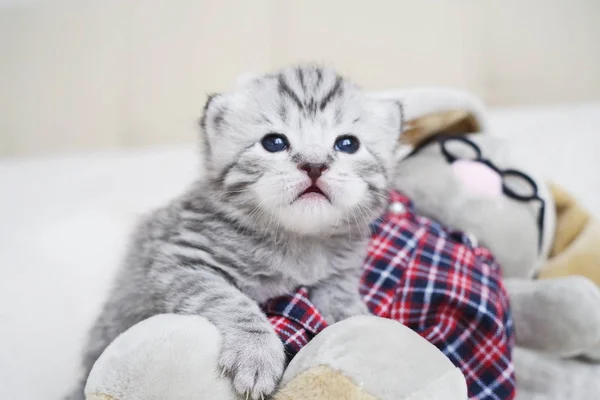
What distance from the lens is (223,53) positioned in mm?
1884

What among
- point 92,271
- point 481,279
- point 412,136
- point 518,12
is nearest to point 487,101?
point 518,12

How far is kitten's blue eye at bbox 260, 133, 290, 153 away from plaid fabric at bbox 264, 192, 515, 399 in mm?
188

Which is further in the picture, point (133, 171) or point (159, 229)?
point (133, 171)

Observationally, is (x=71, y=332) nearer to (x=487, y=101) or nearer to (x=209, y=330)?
(x=209, y=330)

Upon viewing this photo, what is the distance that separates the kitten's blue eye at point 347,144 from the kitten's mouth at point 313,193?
3.3 inches

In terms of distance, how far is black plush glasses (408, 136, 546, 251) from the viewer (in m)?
0.94

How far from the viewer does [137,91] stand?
1.98m

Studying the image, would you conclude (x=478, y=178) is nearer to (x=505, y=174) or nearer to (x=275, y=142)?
(x=505, y=174)

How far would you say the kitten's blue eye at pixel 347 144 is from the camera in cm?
70

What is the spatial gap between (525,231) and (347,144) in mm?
404

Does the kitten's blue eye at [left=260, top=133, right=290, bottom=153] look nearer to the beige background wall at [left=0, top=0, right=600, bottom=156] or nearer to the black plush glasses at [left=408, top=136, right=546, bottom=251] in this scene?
the black plush glasses at [left=408, top=136, right=546, bottom=251]

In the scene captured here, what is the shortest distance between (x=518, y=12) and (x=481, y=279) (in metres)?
1.29

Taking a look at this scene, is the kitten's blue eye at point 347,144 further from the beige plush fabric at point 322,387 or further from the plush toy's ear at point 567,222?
the plush toy's ear at point 567,222

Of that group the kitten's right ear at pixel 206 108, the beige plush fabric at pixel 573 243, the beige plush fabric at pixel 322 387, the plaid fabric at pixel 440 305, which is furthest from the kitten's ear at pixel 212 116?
the beige plush fabric at pixel 573 243
